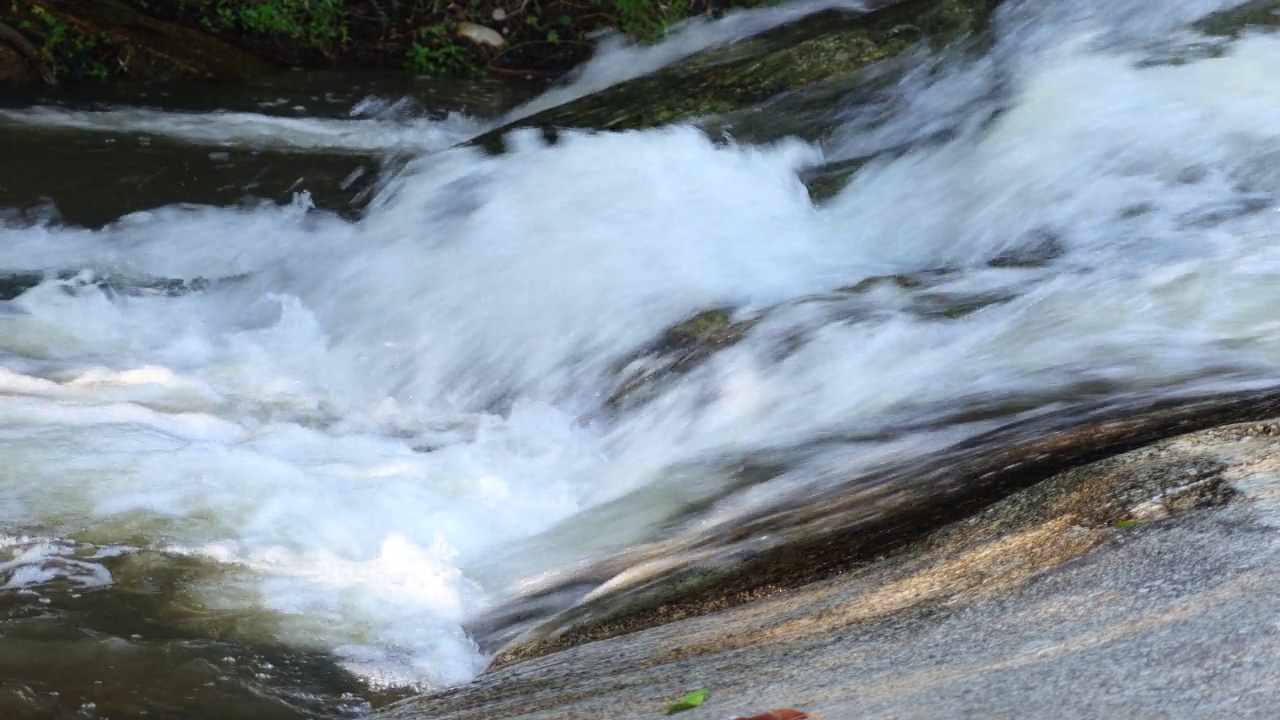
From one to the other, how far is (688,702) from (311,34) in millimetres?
7459

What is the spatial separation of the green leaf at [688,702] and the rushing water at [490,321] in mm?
1023

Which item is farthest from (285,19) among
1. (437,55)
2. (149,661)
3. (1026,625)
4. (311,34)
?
(1026,625)

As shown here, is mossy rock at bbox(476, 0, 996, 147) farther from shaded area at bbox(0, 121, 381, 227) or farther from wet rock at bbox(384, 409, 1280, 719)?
wet rock at bbox(384, 409, 1280, 719)

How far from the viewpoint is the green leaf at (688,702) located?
216 cm

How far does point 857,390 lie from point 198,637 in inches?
81.6

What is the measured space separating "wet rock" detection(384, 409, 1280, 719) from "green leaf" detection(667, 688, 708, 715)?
20 millimetres

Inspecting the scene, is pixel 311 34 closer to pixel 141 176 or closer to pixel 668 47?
pixel 141 176

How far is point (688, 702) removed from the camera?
217 centimetres

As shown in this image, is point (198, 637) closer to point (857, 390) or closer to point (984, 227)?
point (857, 390)

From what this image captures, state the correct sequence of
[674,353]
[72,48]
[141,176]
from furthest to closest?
1. [72,48]
2. [141,176]
3. [674,353]

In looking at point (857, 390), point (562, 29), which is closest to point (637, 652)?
point (857, 390)

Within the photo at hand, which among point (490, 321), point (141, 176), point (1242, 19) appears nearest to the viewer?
point (490, 321)

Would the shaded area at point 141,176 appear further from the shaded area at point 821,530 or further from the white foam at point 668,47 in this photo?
the shaded area at point 821,530

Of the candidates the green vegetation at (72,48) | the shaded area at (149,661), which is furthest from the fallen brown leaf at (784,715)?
the green vegetation at (72,48)
